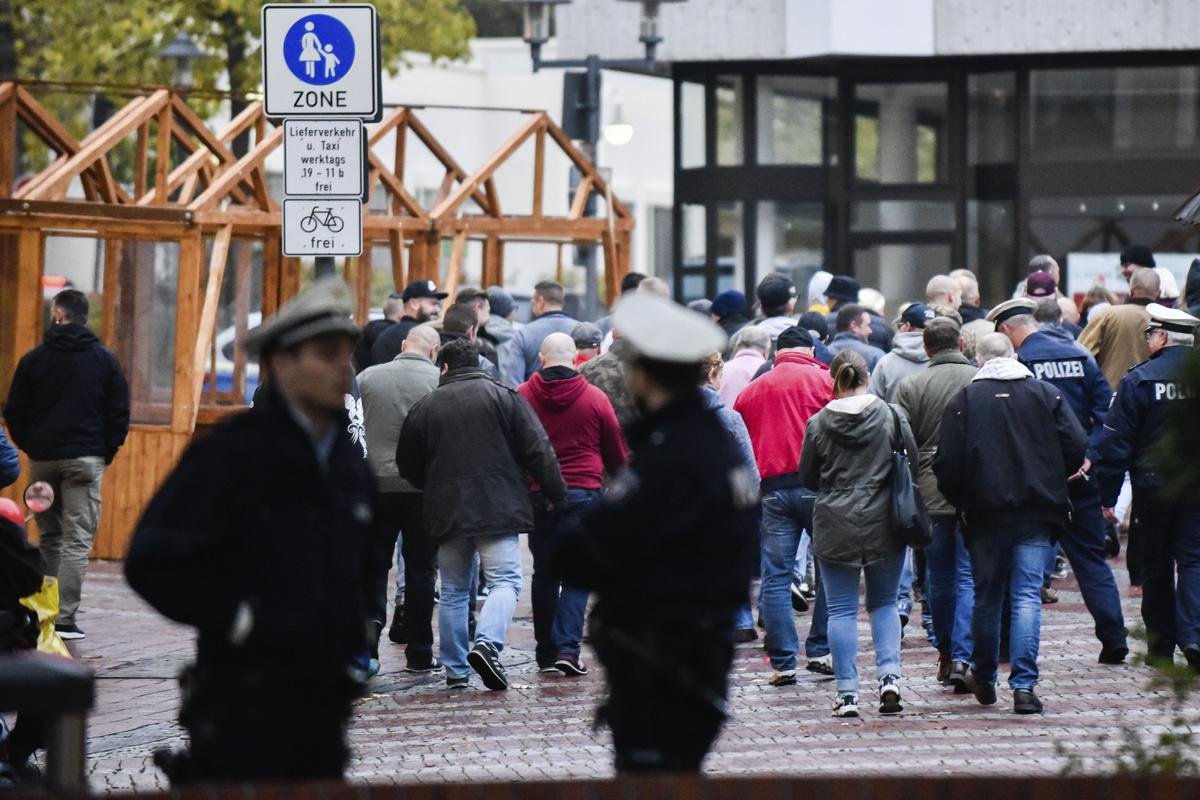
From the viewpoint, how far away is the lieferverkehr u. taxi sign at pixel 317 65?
1082cm

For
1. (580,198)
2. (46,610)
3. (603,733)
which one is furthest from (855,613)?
(580,198)

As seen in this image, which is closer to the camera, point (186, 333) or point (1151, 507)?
point (1151, 507)

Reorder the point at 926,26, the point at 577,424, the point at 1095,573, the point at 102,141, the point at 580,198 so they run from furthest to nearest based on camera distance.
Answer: the point at 926,26
the point at 580,198
the point at 102,141
the point at 577,424
the point at 1095,573

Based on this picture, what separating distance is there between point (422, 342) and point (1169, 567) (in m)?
4.38

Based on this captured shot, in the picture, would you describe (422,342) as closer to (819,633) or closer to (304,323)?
(819,633)

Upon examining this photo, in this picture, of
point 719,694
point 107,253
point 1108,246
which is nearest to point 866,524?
point 719,694

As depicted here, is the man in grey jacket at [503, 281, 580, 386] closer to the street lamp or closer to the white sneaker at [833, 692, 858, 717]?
the white sneaker at [833, 692, 858, 717]

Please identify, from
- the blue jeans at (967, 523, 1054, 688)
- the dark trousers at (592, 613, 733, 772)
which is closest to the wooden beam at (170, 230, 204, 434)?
the blue jeans at (967, 523, 1054, 688)

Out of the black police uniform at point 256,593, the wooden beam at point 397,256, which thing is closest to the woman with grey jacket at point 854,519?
the black police uniform at point 256,593

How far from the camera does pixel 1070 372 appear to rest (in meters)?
12.5

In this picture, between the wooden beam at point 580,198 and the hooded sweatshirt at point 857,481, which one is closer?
the hooded sweatshirt at point 857,481

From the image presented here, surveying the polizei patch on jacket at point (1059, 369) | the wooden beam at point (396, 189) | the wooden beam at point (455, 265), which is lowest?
the polizei patch on jacket at point (1059, 369)

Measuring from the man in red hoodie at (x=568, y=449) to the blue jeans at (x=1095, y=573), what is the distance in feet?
8.25

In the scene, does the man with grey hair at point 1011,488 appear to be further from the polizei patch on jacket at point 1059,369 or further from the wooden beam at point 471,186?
the wooden beam at point 471,186
